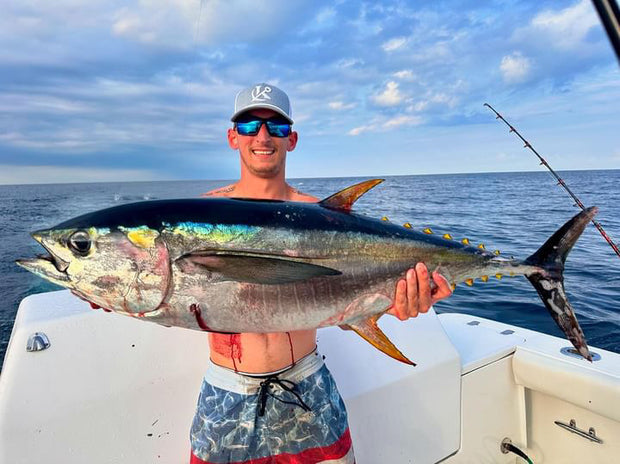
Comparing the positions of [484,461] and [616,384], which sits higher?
[616,384]

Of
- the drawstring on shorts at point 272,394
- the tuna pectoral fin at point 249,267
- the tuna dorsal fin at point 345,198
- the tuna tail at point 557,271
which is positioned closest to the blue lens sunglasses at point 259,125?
the tuna dorsal fin at point 345,198

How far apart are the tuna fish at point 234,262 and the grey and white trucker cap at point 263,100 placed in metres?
1.03

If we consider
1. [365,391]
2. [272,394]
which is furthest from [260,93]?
[365,391]

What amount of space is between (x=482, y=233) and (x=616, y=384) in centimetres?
1389

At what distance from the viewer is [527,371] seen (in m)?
3.58

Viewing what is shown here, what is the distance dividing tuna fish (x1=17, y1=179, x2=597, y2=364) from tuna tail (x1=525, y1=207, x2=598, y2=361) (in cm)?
22

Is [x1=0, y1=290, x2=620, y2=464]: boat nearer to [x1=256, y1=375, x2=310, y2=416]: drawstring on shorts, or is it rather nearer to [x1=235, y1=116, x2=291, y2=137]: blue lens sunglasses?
[x1=256, y1=375, x2=310, y2=416]: drawstring on shorts

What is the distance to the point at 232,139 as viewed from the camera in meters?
3.13

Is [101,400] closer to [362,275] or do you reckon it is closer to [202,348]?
[202,348]

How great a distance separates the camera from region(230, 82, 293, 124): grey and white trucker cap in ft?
9.18

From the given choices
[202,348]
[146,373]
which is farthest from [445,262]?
[146,373]

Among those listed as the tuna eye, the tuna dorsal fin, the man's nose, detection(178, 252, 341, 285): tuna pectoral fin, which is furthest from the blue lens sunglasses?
the tuna eye

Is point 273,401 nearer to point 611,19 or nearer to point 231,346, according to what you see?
point 231,346

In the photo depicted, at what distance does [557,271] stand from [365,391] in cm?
148
